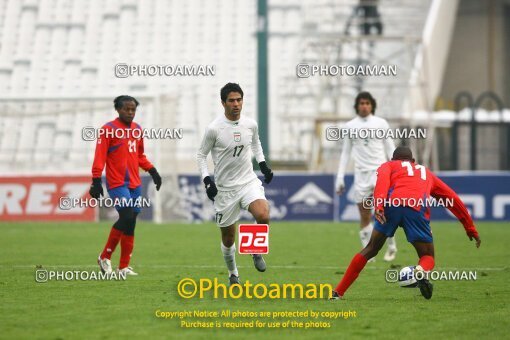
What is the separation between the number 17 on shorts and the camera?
1049cm

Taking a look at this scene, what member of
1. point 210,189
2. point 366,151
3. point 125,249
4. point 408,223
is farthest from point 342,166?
point 408,223

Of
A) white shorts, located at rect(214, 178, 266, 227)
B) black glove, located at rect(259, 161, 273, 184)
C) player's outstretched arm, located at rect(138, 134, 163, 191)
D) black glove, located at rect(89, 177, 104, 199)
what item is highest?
player's outstretched arm, located at rect(138, 134, 163, 191)

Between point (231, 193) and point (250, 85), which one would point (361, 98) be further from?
point (250, 85)

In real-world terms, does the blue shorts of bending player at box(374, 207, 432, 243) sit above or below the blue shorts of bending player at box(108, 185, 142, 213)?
below

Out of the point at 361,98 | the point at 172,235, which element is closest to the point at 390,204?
the point at 361,98

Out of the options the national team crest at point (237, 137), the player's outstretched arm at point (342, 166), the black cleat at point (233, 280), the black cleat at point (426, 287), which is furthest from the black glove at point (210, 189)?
the player's outstretched arm at point (342, 166)

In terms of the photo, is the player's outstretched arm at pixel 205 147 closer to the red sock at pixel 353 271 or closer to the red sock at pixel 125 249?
the red sock at pixel 125 249

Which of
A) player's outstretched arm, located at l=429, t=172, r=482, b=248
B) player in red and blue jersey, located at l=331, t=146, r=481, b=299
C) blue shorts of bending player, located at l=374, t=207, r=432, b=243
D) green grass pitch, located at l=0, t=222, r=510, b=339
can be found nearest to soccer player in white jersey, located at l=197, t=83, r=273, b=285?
green grass pitch, located at l=0, t=222, r=510, b=339

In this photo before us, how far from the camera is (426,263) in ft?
32.7

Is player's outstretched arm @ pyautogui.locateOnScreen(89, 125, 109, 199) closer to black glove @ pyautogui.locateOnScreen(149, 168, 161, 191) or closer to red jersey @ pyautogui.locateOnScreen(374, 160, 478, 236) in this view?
black glove @ pyautogui.locateOnScreen(149, 168, 161, 191)

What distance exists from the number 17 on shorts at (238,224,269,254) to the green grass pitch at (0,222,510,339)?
0.64m

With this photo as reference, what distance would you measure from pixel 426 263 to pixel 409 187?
743 millimetres

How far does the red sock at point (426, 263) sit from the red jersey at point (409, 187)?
400mm

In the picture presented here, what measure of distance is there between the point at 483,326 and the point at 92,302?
370 cm
